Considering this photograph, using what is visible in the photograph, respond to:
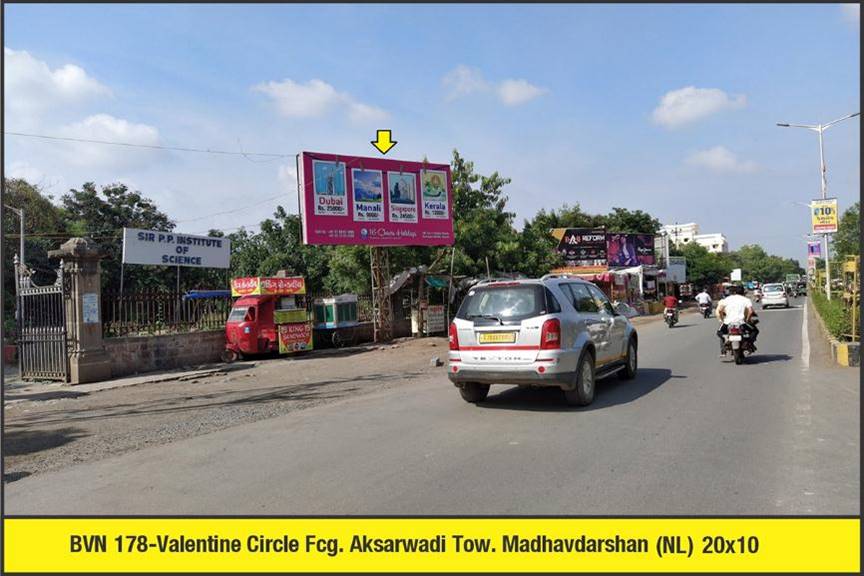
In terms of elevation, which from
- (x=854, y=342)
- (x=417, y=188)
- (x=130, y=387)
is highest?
(x=417, y=188)

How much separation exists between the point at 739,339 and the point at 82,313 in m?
14.4

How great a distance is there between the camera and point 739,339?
41.2 feet

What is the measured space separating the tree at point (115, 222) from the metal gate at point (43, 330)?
19.8 meters

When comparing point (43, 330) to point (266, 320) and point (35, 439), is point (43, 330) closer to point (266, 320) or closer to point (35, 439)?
point (266, 320)

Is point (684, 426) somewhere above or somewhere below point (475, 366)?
below

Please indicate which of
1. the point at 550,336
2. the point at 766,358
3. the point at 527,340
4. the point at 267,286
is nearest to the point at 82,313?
the point at 267,286

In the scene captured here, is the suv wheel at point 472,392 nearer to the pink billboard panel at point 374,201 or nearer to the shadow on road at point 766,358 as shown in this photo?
the shadow on road at point 766,358

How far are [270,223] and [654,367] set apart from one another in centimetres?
3495

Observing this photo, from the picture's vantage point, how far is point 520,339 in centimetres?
834

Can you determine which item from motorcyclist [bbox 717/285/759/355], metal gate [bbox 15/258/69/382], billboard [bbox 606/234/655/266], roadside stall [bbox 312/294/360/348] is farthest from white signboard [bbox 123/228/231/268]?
billboard [bbox 606/234/655/266]

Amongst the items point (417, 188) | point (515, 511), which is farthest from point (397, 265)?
point (515, 511)

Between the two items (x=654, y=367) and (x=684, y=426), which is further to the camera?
(x=654, y=367)

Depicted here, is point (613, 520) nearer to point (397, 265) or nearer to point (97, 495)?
point (97, 495)

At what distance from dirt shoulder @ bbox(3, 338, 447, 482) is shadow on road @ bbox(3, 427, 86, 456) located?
13mm
